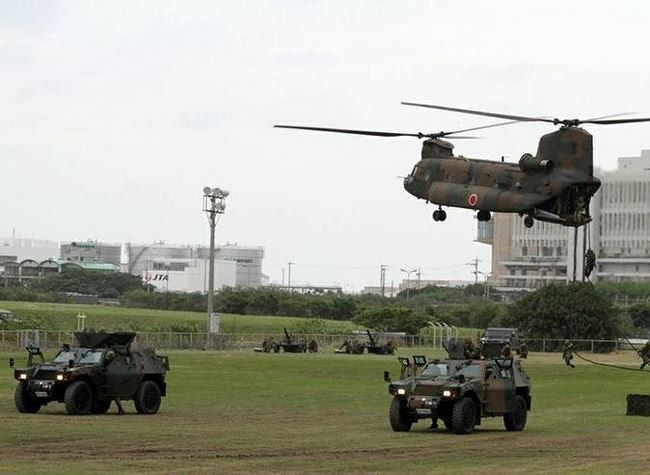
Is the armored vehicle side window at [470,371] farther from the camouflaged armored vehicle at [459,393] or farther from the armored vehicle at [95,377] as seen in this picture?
the armored vehicle at [95,377]

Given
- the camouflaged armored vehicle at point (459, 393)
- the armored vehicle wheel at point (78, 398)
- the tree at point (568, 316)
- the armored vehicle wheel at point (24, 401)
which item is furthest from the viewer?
the tree at point (568, 316)

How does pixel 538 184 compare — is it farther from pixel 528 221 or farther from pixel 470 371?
pixel 470 371

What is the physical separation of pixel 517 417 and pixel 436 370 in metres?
2.65

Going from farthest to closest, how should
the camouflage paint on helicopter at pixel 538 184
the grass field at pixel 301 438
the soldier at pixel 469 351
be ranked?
the camouflage paint on helicopter at pixel 538 184 → the soldier at pixel 469 351 → the grass field at pixel 301 438

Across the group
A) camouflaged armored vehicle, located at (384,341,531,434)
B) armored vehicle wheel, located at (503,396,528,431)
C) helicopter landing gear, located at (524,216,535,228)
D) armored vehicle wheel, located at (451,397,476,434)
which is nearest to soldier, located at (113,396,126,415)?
camouflaged armored vehicle, located at (384,341,531,434)

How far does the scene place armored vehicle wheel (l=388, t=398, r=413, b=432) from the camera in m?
36.3

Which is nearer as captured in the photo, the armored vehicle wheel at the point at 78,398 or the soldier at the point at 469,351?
the soldier at the point at 469,351

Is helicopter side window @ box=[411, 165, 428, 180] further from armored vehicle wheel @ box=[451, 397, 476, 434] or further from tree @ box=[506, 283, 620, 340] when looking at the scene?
tree @ box=[506, 283, 620, 340]

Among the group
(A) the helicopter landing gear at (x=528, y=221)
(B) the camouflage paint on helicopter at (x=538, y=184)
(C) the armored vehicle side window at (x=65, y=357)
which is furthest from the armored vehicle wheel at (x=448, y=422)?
(B) the camouflage paint on helicopter at (x=538, y=184)

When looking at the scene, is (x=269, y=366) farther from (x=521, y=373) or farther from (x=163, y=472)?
(x=163, y=472)

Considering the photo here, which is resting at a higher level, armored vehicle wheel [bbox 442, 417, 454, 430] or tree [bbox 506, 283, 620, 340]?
tree [bbox 506, 283, 620, 340]

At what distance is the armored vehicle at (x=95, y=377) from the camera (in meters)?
39.9

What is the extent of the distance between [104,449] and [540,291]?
105 meters

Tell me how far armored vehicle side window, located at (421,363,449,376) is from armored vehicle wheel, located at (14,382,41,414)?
9.86 m
